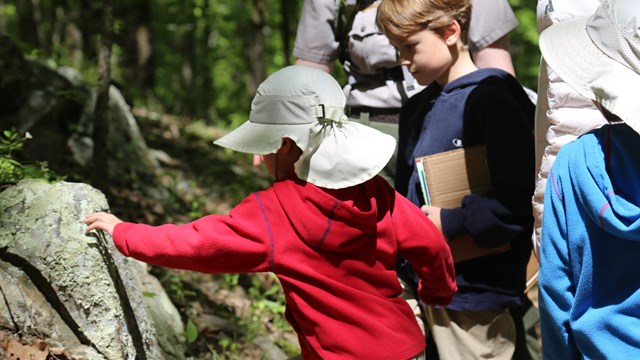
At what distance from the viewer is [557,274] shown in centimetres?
244

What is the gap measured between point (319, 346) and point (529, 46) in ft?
73.3

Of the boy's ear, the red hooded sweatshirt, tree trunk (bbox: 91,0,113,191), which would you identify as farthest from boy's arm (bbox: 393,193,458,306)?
tree trunk (bbox: 91,0,113,191)

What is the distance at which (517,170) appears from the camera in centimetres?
334

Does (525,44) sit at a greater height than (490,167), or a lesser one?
lesser

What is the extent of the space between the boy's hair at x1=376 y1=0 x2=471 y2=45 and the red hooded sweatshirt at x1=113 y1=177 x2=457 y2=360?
0.86 meters

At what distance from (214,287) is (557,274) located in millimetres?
3357

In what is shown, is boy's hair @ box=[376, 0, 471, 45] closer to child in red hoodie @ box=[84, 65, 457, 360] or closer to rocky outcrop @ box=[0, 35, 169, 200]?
child in red hoodie @ box=[84, 65, 457, 360]

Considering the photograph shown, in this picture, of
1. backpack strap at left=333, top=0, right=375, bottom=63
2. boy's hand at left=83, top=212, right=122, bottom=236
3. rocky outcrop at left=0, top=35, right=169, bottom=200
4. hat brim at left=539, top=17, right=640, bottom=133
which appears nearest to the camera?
hat brim at left=539, top=17, right=640, bottom=133

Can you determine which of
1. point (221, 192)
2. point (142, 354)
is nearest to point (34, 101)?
point (221, 192)

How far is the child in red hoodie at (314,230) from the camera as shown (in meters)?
2.61

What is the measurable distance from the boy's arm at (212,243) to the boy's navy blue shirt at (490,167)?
109 cm

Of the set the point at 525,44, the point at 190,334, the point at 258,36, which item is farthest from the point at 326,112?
the point at 525,44

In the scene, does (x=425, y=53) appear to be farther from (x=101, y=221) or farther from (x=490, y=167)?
(x=101, y=221)

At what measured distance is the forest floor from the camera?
15.4 ft
